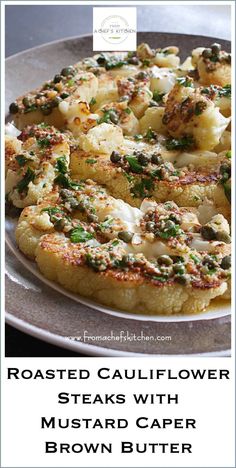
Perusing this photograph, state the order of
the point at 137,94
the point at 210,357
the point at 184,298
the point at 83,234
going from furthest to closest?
the point at 137,94, the point at 83,234, the point at 184,298, the point at 210,357

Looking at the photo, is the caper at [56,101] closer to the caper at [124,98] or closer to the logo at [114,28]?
the caper at [124,98]

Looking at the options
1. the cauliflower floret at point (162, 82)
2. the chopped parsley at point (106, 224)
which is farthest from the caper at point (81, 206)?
the cauliflower floret at point (162, 82)

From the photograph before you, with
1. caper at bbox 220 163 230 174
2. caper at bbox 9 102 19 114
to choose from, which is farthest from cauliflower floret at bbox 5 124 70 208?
caper at bbox 220 163 230 174

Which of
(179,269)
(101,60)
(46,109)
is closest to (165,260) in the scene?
(179,269)

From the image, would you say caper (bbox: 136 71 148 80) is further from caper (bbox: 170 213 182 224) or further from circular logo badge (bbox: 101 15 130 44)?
caper (bbox: 170 213 182 224)

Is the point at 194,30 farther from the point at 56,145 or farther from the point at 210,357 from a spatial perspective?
the point at 210,357

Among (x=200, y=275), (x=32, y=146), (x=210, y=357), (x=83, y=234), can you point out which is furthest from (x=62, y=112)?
(x=210, y=357)
